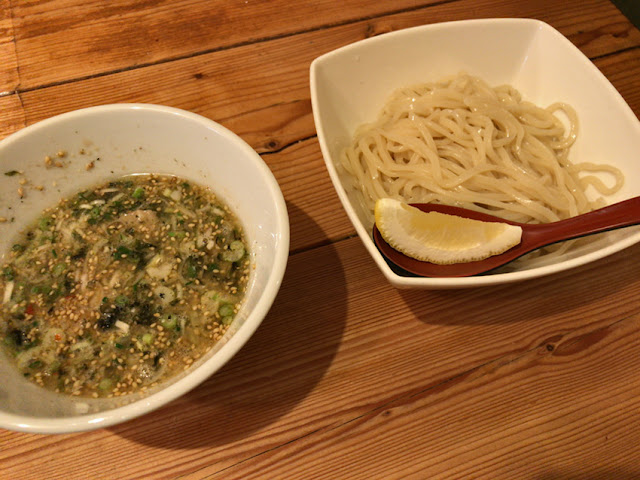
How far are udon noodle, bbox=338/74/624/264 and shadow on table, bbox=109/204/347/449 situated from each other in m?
0.28

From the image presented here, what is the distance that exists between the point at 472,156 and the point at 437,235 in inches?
19.2

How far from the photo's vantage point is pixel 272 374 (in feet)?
4.48

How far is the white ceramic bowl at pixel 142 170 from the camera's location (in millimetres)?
1117

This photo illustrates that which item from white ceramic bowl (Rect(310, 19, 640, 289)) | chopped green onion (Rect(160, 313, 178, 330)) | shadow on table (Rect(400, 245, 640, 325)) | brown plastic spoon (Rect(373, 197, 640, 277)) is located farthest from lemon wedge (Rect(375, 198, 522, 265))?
chopped green onion (Rect(160, 313, 178, 330))

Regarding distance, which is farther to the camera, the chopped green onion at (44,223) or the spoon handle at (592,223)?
the chopped green onion at (44,223)

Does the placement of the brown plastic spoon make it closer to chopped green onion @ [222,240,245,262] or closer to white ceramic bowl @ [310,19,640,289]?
white ceramic bowl @ [310,19,640,289]

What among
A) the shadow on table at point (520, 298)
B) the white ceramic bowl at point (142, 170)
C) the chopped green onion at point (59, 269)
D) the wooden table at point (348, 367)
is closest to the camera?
the white ceramic bowl at point (142, 170)

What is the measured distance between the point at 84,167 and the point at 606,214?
5.06 feet

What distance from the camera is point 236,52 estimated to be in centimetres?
201

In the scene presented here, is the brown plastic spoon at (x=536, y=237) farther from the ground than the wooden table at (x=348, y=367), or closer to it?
farther from the ground

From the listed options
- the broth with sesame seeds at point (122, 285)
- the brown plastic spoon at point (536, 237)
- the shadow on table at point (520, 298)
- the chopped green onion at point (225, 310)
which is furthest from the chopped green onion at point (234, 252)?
the shadow on table at point (520, 298)

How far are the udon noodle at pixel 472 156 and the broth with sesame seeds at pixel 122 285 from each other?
20.5 inches

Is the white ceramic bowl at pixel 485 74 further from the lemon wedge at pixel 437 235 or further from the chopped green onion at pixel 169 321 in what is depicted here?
the chopped green onion at pixel 169 321

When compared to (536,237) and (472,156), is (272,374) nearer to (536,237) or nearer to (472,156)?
(536,237)
